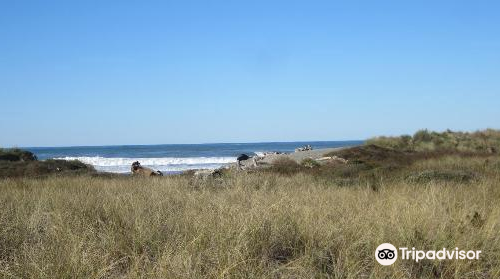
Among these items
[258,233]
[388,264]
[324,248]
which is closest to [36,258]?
[258,233]

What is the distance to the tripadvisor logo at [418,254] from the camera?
4761mm

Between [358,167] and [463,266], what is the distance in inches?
541

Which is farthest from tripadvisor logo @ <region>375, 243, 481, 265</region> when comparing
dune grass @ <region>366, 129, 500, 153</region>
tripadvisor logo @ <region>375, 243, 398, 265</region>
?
dune grass @ <region>366, 129, 500, 153</region>

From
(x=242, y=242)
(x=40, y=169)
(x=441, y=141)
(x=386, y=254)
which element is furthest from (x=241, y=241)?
(x=441, y=141)

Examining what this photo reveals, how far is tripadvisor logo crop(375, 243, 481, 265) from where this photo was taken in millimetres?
4761

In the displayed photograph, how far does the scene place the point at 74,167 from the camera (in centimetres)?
2670

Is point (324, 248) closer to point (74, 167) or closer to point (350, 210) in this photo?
point (350, 210)

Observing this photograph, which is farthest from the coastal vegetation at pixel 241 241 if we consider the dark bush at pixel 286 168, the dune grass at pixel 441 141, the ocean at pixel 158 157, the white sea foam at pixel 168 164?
the white sea foam at pixel 168 164

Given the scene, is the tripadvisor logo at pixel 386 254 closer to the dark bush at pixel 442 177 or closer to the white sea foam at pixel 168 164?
the dark bush at pixel 442 177

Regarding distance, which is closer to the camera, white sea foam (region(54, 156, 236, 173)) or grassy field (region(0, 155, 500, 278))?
grassy field (region(0, 155, 500, 278))

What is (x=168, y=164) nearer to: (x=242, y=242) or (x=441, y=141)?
(x=441, y=141)

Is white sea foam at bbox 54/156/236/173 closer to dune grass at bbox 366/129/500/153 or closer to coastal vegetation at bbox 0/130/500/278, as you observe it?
dune grass at bbox 366/129/500/153

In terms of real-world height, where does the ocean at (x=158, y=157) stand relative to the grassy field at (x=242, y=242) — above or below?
below

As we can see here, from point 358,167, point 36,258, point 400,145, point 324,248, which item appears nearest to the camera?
point 36,258
